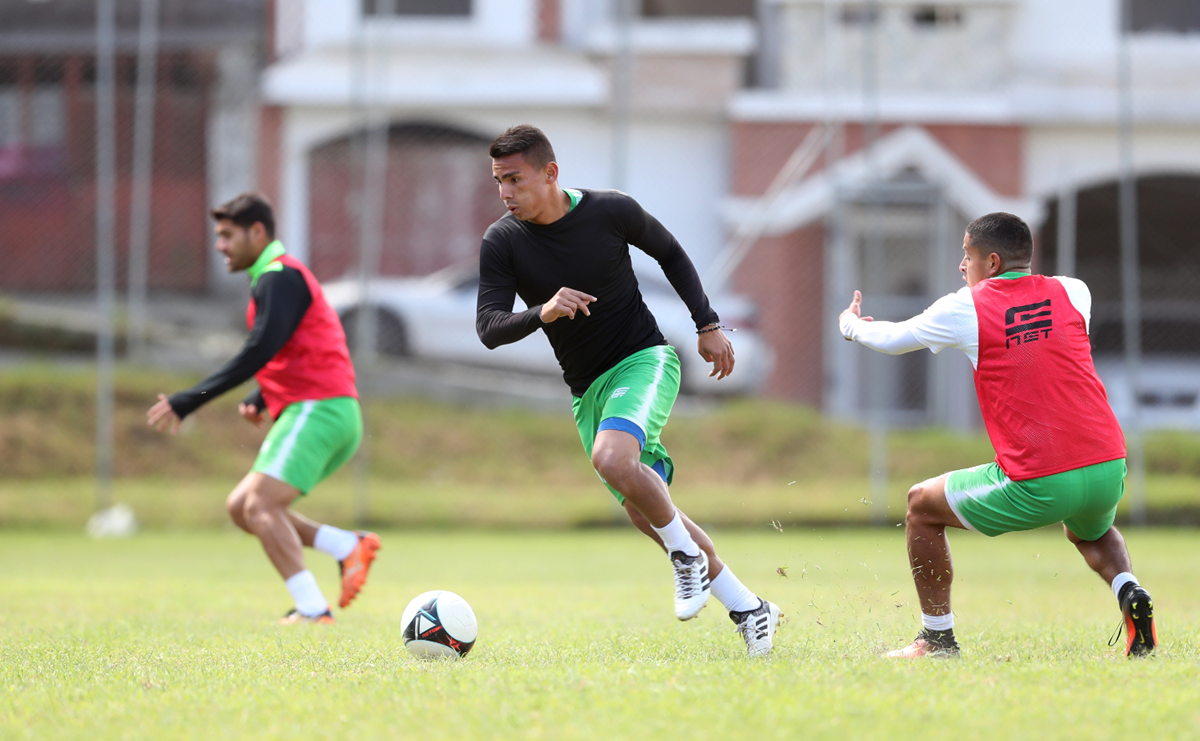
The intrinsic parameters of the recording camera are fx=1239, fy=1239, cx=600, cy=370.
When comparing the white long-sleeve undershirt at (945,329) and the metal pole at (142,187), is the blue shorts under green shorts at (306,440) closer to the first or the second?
the white long-sleeve undershirt at (945,329)

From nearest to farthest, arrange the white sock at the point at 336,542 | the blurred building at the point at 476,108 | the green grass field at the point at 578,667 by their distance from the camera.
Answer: the green grass field at the point at 578,667, the white sock at the point at 336,542, the blurred building at the point at 476,108

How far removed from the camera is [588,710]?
370cm

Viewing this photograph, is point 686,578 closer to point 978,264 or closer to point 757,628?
point 757,628

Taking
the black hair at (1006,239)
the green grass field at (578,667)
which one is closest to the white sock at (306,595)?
the green grass field at (578,667)

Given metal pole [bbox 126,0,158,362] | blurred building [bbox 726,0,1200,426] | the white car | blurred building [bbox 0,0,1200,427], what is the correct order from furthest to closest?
1. blurred building [bbox 726,0,1200,426]
2. blurred building [bbox 0,0,1200,427]
3. the white car
4. metal pole [bbox 126,0,158,362]

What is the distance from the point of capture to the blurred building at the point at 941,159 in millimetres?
16547

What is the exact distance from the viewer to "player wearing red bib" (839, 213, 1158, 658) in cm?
470

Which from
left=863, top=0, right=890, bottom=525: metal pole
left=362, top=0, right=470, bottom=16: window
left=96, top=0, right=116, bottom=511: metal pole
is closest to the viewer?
left=96, top=0, right=116, bottom=511: metal pole

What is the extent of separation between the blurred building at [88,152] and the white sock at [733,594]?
12.7 meters

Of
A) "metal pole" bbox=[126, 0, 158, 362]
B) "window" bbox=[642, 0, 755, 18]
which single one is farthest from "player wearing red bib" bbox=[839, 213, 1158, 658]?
"window" bbox=[642, 0, 755, 18]

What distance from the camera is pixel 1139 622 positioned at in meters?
4.80

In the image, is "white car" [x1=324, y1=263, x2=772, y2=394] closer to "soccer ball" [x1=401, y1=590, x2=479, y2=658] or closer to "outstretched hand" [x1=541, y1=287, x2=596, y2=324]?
"soccer ball" [x1=401, y1=590, x2=479, y2=658]

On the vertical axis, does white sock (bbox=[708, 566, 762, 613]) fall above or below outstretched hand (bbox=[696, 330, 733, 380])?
below

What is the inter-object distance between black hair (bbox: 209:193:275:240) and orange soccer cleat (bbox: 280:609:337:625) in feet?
7.14
